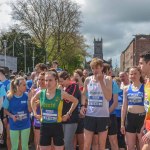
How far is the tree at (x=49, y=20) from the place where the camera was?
52969mm

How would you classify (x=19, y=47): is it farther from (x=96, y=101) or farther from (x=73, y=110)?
(x=96, y=101)

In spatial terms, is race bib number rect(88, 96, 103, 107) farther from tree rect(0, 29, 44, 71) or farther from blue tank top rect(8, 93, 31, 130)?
tree rect(0, 29, 44, 71)

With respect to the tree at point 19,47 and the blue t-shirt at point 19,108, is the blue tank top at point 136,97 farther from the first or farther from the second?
the tree at point 19,47

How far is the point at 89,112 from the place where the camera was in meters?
7.16

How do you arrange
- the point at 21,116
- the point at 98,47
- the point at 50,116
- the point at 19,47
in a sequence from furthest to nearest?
the point at 98,47 < the point at 19,47 < the point at 21,116 < the point at 50,116

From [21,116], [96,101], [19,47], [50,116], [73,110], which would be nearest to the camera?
[50,116]

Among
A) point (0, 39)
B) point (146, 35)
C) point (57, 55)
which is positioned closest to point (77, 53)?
point (57, 55)

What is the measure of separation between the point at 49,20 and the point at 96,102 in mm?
47484

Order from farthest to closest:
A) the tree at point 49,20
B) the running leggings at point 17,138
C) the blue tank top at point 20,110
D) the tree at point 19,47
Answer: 1. the tree at point 19,47
2. the tree at point 49,20
3. the blue tank top at point 20,110
4. the running leggings at point 17,138

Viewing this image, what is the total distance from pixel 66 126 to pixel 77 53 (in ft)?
164

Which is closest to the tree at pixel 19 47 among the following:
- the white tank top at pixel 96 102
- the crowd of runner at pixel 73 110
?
the crowd of runner at pixel 73 110

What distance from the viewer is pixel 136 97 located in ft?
24.6

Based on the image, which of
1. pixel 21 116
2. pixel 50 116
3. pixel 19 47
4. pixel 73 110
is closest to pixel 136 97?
pixel 73 110

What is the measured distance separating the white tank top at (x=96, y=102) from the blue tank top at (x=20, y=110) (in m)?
1.25
